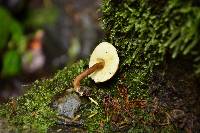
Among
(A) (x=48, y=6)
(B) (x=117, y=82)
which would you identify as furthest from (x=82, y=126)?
(A) (x=48, y=6)

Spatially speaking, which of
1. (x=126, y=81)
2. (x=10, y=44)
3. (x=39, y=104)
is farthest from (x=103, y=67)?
(x=10, y=44)

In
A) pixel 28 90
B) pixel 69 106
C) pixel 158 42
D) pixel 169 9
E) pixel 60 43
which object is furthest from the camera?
pixel 60 43

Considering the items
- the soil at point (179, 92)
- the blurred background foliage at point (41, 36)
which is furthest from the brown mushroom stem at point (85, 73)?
the blurred background foliage at point (41, 36)

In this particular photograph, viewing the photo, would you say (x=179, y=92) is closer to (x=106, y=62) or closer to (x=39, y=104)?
(x=106, y=62)

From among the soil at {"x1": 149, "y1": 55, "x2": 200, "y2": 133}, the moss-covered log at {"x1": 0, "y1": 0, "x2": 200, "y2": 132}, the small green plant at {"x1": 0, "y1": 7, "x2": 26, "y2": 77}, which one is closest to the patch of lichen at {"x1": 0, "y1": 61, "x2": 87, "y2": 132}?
the moss-covered log at {"x1": 0, "y1": 0, "x2": 200, "y2": 132}

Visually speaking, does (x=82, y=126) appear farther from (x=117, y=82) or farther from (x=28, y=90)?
(x=28, y=90)
